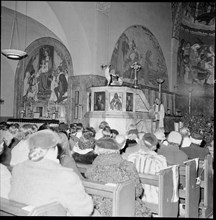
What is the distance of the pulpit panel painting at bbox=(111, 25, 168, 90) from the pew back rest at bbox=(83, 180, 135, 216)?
34.5 feet

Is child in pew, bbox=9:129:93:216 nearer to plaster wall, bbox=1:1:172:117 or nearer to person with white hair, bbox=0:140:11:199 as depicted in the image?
person with white hair, bbox=0:140:11:199

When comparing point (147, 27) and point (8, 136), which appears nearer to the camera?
point (8, 136)

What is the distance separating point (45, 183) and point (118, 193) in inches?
30.0

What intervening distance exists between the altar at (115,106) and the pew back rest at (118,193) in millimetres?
7191

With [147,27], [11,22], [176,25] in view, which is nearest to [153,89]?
[147,27]

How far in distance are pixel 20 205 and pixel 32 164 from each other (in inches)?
13.4

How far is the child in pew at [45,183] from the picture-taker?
215 cm

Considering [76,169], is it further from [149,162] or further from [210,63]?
[210,63]

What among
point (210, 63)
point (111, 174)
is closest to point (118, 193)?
point (111, 174)

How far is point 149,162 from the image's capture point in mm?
3689

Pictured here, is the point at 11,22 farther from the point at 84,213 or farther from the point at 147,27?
the point at 84,213

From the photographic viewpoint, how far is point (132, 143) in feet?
18.7

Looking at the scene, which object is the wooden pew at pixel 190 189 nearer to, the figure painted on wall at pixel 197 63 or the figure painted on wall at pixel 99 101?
the figure painted on wall at pixel 99 101

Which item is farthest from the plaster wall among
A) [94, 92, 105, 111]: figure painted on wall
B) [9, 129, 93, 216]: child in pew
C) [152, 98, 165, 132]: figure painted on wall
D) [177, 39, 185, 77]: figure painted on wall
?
[9, 129, 93, 216]: child in pew
